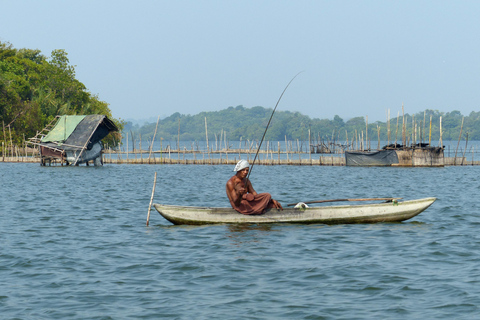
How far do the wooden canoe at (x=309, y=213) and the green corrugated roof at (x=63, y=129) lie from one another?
109ft

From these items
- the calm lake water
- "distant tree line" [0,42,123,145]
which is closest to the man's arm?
the calm lake water

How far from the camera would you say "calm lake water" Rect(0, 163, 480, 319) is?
26.8 ft

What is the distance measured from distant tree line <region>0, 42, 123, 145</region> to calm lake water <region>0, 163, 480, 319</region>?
4627 cm

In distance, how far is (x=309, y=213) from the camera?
14.7 m

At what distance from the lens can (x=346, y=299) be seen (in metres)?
8.55

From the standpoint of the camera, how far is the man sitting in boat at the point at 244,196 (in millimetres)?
13938

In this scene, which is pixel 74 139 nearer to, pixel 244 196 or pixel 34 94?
pixel 34 94

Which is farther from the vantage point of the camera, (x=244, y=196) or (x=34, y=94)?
(x=34, y=94)

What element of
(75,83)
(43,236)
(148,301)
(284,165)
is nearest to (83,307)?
(148,301)

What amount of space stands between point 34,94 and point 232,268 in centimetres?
6411

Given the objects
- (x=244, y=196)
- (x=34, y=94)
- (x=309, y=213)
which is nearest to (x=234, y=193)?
(x=244, y=196)

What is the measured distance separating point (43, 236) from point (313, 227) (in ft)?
21.2

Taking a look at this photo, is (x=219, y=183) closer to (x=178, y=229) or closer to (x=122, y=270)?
(x=178, y=229)

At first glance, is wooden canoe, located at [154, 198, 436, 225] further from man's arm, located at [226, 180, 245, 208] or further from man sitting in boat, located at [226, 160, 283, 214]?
man's arm, located at [226, 180, 245, 208]
